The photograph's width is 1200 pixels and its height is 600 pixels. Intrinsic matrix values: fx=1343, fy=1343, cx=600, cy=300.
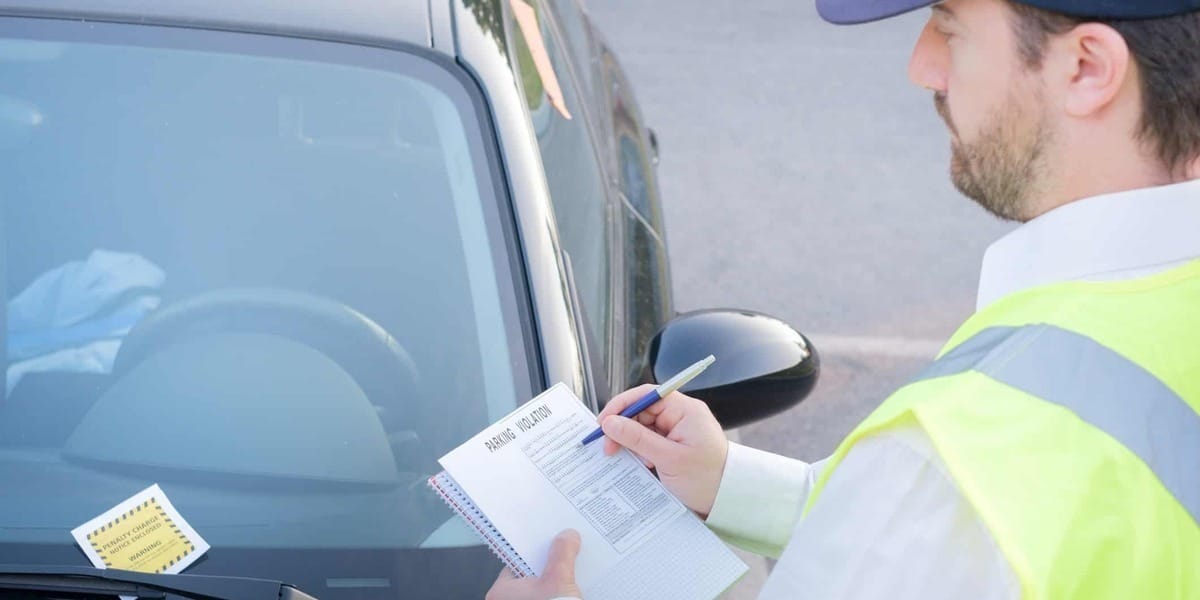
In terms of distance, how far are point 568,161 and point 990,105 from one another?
4.09 ft

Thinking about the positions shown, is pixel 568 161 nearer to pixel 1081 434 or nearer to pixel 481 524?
pixel 481 524

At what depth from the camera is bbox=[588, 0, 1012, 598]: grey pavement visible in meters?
4.31

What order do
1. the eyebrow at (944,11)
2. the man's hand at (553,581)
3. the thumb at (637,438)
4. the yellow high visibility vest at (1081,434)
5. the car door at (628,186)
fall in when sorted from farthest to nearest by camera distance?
the car door at (628,186), the thumb at (637,438), the man's hand at (553,581), the eyebrow at (944,11), the yellow high visibility vest at (1081,434)

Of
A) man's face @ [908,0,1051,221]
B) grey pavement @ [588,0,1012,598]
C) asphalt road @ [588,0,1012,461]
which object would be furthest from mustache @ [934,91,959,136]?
asphalt road @ [588,0,1012,461]

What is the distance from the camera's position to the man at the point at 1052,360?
37.6 inches

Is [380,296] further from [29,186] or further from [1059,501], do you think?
[1059,501]

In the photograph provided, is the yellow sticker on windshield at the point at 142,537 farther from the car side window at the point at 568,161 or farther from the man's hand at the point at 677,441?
the car side window at the point at 568,161

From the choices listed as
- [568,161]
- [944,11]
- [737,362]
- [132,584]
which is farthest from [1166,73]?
[568,161]

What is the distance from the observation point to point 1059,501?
0.95 m

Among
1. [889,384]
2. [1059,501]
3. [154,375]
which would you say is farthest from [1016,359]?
[889,384]

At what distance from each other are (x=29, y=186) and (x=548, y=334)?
2.50ft

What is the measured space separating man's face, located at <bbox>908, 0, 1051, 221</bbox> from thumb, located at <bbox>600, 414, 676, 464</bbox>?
461 mm

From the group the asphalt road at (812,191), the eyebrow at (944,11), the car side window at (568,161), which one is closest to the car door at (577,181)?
the car side window at (568,161)

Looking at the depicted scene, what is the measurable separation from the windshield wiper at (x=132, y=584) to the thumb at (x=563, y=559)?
11.6 inches
